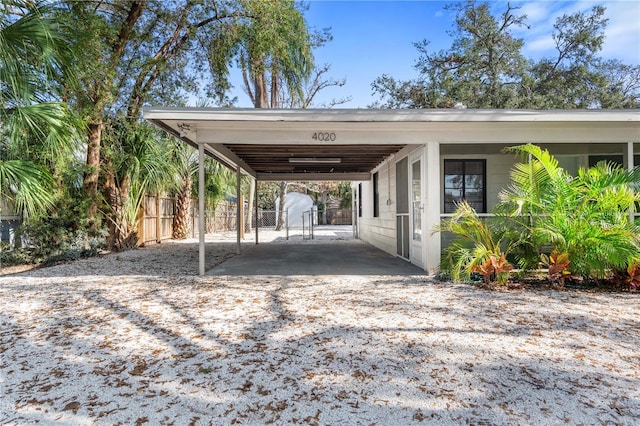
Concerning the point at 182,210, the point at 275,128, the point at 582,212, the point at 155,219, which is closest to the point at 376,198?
the point at 275,128

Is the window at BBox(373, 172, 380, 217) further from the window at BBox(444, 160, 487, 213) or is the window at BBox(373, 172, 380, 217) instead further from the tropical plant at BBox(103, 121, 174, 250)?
the tropical plant at BBox(103, 121, 174, 250)

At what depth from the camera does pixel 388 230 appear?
9.75 metres

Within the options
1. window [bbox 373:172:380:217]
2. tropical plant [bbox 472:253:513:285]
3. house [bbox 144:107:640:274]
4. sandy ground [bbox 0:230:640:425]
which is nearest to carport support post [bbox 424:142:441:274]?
house [bbox 144:107:640:274]

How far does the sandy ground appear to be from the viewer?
2115mm

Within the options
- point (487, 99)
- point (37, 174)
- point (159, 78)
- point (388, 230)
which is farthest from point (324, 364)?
point (487, 99)

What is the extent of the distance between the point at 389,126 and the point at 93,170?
6.82 meters

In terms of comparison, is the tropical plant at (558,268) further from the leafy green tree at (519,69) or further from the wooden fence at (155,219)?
the leafy green tree at (519,69)

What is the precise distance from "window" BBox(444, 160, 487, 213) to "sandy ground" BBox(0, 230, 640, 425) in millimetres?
2868

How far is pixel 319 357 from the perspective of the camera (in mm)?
2844

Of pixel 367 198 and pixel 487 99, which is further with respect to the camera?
pixel 487 99

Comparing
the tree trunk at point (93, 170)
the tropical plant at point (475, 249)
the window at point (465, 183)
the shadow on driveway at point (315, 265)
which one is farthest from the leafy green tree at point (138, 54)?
the tropical plant at point (475, 249)

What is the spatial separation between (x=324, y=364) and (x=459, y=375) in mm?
932

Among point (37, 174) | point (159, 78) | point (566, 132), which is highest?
point (159, 78)

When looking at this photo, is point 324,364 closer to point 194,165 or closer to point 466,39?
point 194,165
